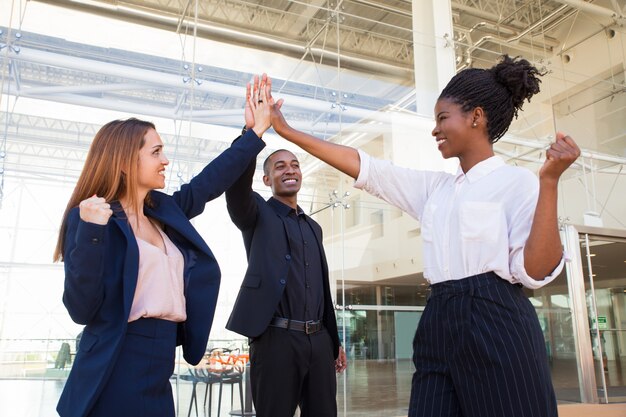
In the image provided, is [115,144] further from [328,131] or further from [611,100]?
[611,100]

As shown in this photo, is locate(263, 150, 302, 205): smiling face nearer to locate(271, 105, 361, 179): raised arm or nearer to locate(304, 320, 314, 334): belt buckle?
locate(304, 320, 314, 334): belt buckle

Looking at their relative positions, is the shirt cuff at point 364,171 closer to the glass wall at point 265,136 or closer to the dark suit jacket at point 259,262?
the dark suit jacket at point 259,262

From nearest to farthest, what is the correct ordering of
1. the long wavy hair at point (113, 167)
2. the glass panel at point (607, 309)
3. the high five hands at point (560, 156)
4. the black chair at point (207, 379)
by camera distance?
the high five hands at point (560, 156) → the long wavy hair at point (113, 167) → the black chair at point (207, 379) → the glass panel at point (607, 309)

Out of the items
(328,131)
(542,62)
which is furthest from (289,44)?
(542,62)

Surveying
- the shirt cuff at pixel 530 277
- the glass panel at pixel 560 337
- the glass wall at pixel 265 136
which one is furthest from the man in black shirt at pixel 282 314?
the glass panel at pixel 560 337

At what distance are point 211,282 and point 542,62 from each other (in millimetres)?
6481

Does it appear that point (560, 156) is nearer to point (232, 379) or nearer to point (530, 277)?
point (530, 277)

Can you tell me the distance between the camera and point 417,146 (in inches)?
216

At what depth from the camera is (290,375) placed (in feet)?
7.01

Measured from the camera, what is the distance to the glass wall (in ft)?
12.7

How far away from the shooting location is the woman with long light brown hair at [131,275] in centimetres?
123

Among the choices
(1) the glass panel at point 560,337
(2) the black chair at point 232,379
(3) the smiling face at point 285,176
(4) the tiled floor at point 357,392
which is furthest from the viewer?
(1) the glass panel at point 560,337

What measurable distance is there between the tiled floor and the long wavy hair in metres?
2.67

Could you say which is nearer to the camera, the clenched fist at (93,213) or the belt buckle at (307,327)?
the clenched fist at (93,213)
